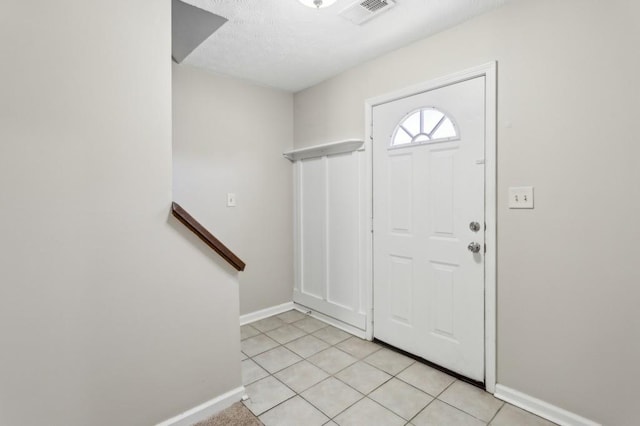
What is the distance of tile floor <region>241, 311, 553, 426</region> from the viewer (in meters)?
1.71

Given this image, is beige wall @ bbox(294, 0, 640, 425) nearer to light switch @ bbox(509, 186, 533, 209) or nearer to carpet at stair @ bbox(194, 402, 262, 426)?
light switch @ bbox(509, 186, 533, 209)

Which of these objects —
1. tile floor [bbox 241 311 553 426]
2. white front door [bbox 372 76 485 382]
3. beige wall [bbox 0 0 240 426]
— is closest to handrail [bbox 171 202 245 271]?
beige wall [bbox 0 0 240 426]

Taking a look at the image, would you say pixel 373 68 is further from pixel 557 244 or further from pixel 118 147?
pixel 118 147

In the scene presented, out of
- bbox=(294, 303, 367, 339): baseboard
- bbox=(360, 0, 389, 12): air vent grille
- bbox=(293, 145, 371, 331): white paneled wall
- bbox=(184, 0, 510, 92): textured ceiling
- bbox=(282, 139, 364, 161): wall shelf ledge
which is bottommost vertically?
bbox=(294, 303, 367, 339): baseboard

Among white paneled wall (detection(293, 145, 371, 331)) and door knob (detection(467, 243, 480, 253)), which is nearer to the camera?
door knob (detection(467, 243, 480, 253))

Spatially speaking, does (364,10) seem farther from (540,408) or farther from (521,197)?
(540,408)

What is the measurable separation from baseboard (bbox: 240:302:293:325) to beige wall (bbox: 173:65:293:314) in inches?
1.8

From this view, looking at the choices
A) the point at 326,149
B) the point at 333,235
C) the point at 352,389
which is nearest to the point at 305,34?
the point at 326,149

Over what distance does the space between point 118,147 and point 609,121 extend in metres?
2.44

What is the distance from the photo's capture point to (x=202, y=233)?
5.43 feet

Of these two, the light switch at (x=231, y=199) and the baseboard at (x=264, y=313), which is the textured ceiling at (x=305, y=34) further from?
the baseboard at (x=264, y=313)

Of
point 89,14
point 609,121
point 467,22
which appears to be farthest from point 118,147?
point 609,121

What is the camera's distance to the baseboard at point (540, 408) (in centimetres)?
161

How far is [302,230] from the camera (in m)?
3.38
